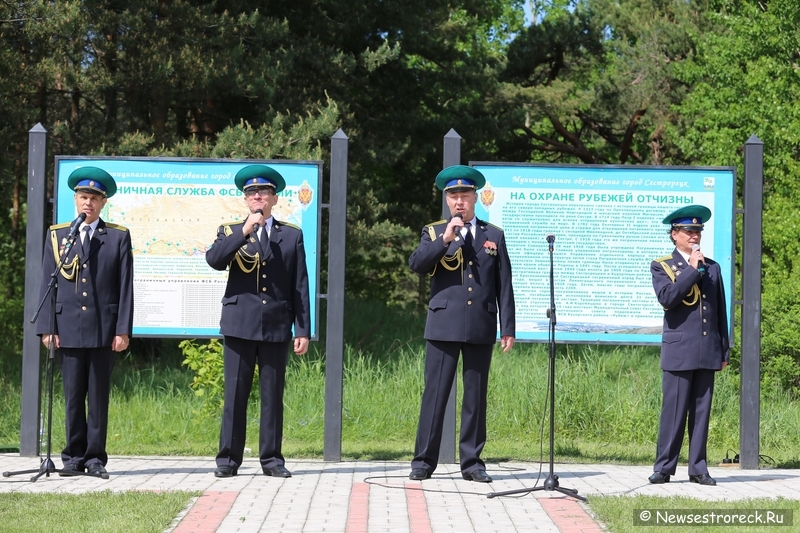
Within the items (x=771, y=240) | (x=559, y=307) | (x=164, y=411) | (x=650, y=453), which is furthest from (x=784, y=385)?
(x=164, y=411)

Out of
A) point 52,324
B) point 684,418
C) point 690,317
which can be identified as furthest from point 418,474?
point 52,324

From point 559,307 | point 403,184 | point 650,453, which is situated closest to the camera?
point 559,307

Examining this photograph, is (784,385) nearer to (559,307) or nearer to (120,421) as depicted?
(559,307)

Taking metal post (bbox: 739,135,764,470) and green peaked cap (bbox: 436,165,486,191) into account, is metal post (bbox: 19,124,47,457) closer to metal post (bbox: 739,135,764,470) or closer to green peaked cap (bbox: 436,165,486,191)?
green peaked cap (bbox: 436,165,486,191)

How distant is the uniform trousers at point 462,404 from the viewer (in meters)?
7.83

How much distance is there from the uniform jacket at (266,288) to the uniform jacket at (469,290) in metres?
0.90

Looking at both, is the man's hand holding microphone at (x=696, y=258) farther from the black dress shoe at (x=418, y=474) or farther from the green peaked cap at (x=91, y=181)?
the green peaked cap at (x=91, y=181)

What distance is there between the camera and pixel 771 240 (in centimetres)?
1578

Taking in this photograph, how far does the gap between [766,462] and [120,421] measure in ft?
20.9

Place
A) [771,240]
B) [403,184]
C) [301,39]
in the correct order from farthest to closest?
[403,184], [301,39], [771,240]

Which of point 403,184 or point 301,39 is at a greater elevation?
point 301,39

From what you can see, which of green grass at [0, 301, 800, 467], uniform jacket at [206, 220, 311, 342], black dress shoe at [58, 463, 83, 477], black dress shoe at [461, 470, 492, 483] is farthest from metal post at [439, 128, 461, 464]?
black dress shoe at [58, 463, 83, 477]

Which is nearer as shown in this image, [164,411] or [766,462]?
[766,462]

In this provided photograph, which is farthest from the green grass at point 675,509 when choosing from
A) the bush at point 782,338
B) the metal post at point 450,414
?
the bush at point 782,338
